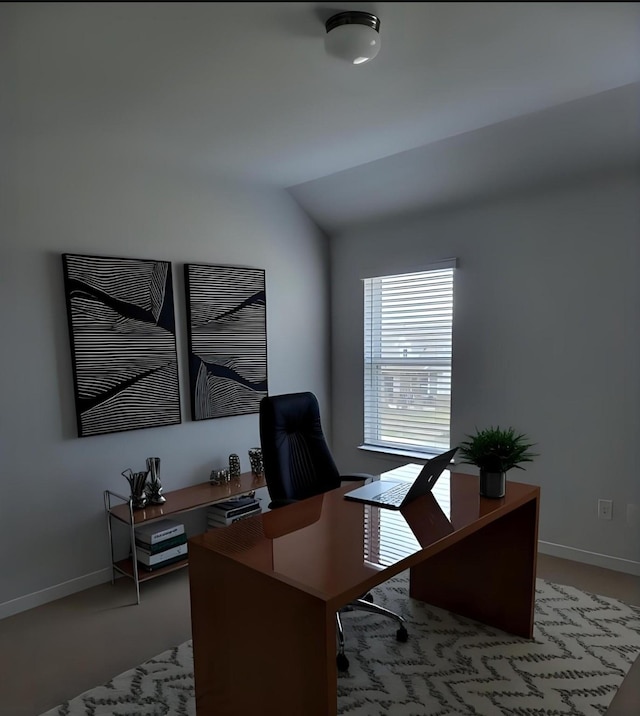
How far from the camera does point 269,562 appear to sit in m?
1.50

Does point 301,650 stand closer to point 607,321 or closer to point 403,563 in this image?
point 403,563

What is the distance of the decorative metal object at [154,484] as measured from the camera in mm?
3045

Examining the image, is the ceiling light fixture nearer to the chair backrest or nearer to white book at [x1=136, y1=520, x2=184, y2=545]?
the chair backrest

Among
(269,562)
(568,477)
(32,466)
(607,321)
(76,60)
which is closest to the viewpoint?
(269,562)

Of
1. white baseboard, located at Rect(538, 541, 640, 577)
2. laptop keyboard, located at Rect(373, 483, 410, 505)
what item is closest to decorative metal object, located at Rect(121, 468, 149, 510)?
laptop keyboard, located at Rect(373, 483, 410, 505)

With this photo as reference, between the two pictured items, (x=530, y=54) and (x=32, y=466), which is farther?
(x=32, y=466)

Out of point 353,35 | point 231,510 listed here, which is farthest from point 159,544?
point 353,35

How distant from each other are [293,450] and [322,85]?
5.92ft

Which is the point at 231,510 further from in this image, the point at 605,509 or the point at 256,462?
the point at 605,509

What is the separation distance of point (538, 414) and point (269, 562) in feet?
7.78

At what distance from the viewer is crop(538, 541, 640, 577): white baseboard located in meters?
2.95

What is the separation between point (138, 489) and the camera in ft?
9.78

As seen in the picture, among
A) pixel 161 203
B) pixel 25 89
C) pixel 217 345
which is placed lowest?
pixel 217 345

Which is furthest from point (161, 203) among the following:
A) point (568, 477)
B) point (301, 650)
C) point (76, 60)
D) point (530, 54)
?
point (568, 477)
